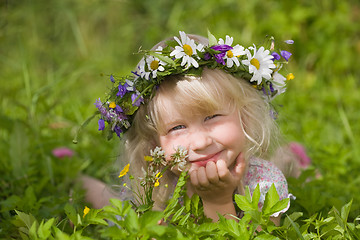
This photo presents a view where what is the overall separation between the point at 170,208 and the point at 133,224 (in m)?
0.28

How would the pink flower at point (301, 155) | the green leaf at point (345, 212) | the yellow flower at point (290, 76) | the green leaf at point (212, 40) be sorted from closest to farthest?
the green leaf at point (345, 212), the green leaf at point (212, 40), the yellow flower at point (290, 76), the pink flower at point (301, 155)

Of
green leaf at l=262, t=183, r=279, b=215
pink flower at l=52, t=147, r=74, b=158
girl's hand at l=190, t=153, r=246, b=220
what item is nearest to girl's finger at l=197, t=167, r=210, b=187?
girl's hand at l=190, t=153, r=246, b=220

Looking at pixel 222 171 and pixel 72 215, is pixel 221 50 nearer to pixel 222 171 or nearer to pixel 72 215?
pixel 222 171

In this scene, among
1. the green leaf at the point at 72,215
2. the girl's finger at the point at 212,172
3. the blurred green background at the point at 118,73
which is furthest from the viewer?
the blurred green background at the point at 118,73

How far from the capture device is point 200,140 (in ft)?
5.42

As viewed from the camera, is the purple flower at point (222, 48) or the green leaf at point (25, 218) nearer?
the green leaf at point (25, 218)

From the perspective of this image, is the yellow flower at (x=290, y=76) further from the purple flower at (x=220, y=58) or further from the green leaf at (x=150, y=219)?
the green leaf at (x=150, y=219)

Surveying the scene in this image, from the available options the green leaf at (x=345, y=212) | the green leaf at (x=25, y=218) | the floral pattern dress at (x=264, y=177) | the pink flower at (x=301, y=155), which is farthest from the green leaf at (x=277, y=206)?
the pink flower at (x=301, y=155)

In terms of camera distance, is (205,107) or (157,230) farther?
(205,107)

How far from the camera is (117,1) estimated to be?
5559mm

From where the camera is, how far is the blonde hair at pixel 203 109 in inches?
66.5

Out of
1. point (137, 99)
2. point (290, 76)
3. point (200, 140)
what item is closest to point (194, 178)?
point (200, 140)

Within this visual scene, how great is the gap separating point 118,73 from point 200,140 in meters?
2.23

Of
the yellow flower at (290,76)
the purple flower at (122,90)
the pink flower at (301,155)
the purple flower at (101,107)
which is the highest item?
the purple flower at (122,90)
